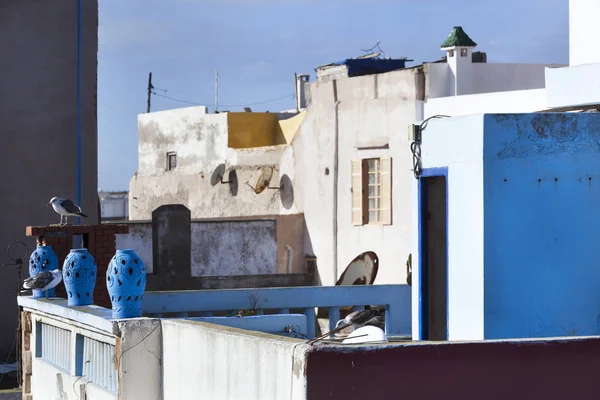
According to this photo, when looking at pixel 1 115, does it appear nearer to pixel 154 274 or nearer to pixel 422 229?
pixel 154 274

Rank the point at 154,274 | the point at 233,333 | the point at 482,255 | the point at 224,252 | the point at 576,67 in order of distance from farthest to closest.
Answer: the point at 224,252 < the point at 154,274 < the point at 576,67 < the point at 482,255 < the point at 233,333

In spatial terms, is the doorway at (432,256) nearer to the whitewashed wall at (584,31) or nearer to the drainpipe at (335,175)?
the whitewashed wall at (584,31)

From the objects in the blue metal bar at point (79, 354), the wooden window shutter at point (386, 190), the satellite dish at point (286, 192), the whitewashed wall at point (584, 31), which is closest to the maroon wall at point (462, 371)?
the blue metal bar at point (79, 354)

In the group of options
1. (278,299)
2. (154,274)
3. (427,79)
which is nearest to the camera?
(278,299)

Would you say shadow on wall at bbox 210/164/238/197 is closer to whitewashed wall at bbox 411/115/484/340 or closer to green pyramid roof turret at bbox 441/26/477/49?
green pyramid roof turret at bbox 441/26/477/49

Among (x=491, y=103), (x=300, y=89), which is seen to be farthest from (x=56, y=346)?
(x=300, y=89)

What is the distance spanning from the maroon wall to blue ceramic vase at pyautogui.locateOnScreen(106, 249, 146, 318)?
2.80 meters

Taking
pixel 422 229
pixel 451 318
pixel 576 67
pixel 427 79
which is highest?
pixel 427 79

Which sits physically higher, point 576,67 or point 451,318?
point 576,67

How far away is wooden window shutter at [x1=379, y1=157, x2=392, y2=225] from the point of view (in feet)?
74.0

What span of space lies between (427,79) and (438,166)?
1303 centimetres

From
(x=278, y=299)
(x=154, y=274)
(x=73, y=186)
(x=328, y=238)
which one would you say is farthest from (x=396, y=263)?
(x=278, y=299)

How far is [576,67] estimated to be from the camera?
10.1 metres

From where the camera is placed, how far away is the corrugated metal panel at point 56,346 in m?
9.75
